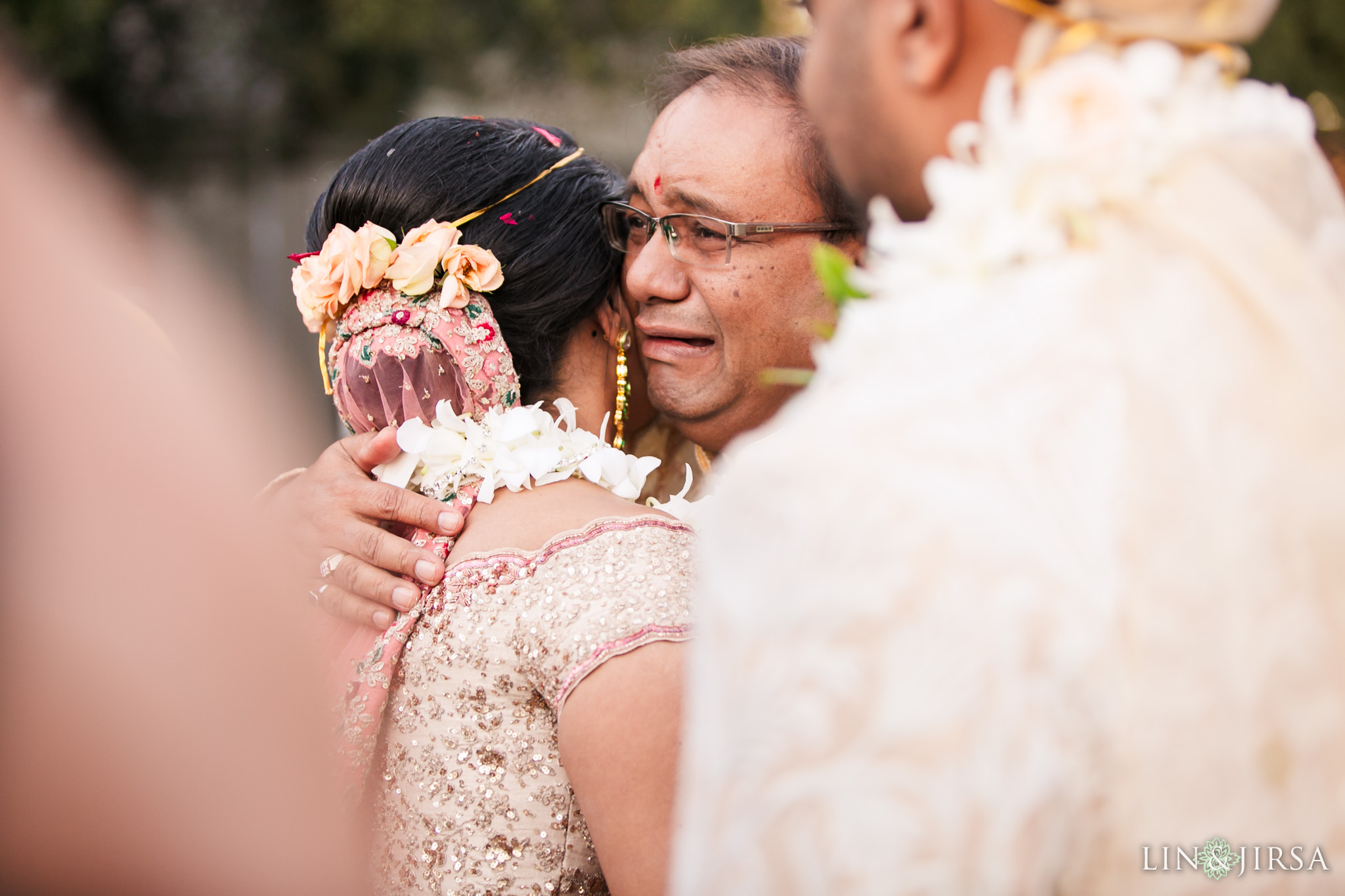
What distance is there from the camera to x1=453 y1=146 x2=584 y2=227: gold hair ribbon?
2.34 m

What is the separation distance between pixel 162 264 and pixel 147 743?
11.4m

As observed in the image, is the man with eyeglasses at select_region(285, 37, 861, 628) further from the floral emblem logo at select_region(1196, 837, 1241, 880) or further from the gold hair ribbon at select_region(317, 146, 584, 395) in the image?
the floral emblem logo at select_region(1196, 837, 1241, 880)

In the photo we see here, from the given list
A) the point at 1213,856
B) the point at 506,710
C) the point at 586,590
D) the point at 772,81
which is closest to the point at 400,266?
the point at 586,590

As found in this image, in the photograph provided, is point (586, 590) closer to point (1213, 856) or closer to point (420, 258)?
point (420, 258)

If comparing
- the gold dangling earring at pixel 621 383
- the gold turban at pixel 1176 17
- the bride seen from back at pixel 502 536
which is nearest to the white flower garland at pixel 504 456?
the bride seen from back at pixel 502 536

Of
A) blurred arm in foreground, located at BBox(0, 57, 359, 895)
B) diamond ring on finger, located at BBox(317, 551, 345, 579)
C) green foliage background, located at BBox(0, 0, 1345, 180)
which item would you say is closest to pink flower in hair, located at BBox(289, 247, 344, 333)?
diamond ring on finger, located at BBox(317, 551, 345, 579)

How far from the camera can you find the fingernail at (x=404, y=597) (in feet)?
6.68

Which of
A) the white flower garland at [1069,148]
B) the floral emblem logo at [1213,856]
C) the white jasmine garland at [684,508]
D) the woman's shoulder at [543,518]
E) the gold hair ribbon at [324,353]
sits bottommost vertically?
the white jasmine garland at [684,508]

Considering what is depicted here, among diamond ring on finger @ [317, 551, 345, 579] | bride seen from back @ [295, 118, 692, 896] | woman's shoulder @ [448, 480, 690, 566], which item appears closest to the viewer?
bride seen from back @ [295, 118, 692, 896]

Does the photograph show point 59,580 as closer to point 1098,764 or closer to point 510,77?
point 1098,764

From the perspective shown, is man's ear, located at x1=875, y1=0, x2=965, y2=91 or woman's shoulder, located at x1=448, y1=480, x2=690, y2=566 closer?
man's ear, located at x1=875, y1=0, x2=965, y2=91

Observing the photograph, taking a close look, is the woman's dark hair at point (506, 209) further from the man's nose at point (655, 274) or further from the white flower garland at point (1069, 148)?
the white flower garland at point (1069, 148)

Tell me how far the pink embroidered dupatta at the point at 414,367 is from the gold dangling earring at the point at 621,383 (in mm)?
352

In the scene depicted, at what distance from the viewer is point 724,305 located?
9.21ft
